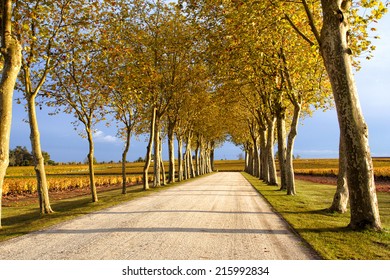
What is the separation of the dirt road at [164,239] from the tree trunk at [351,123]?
244cm

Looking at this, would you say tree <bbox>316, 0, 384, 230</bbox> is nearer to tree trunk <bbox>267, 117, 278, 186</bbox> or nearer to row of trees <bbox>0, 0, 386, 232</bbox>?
row of trees <bbox>0, 0, 386, 232</bbox>

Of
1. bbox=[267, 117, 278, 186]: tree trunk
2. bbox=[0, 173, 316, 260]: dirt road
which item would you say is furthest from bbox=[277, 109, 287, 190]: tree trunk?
bbox=[0, 173, 316, 260]: dirt road

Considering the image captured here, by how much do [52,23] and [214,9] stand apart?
8.11 m

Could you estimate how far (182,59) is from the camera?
34.0 meters

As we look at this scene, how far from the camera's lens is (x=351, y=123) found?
1032 centimetres

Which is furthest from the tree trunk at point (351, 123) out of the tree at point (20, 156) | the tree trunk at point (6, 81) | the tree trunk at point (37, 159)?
the tree at point (20, 156)

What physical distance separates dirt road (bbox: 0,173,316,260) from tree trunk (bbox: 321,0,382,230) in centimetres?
244

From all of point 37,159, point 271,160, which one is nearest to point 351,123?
point 37,159

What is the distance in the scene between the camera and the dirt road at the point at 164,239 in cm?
736

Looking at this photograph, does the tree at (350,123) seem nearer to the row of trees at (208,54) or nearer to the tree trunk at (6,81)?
the row of trees at (208,54)

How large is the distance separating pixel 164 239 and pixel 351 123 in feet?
22.2

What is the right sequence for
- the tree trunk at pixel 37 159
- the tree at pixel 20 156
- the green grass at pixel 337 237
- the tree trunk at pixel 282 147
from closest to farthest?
the green grass at pixel 337 237 < the tree trunk at pixel 37 159 < the tree trunk at pixel 282 147 < the tree at pixel 20 156

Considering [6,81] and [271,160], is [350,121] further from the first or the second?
[271,160]
